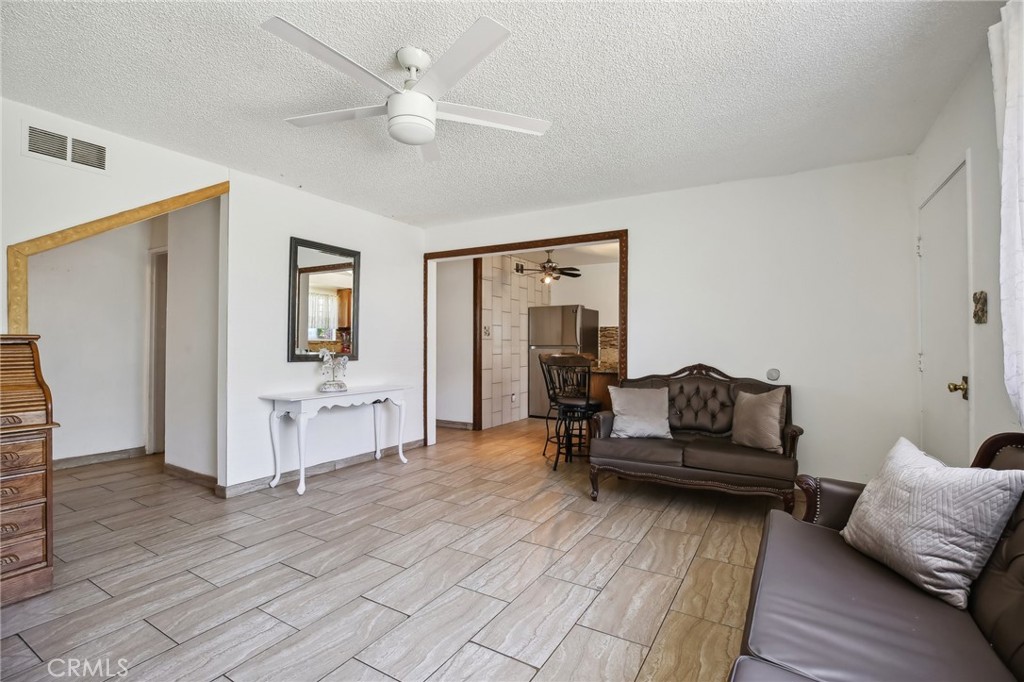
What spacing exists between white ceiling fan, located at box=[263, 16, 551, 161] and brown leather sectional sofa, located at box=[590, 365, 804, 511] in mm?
2413

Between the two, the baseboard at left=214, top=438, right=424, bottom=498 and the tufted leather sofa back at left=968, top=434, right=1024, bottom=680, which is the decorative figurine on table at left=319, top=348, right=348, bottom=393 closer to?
the baseboard at left=214, top=438, right=424, bottom=498

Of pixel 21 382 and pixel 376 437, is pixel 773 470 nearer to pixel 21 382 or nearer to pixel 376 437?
pixel 376 437

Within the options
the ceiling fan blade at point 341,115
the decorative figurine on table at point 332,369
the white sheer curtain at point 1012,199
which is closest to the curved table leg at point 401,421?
the decorative figurine on table at point 332,369

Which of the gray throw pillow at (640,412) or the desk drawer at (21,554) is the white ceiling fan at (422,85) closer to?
the gray throw pillow at (640,412)

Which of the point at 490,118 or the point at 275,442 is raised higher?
the point at 490,118

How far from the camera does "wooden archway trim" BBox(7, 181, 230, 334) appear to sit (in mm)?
2742

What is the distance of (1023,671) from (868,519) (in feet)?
2.17

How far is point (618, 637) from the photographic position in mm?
1984

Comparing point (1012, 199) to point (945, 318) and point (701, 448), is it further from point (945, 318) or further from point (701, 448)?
point (701, 448)

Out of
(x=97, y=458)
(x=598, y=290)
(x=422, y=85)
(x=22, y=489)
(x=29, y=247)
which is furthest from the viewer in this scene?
(x=598, y=290)

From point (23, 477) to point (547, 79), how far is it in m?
3.25

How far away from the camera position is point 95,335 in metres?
4.81

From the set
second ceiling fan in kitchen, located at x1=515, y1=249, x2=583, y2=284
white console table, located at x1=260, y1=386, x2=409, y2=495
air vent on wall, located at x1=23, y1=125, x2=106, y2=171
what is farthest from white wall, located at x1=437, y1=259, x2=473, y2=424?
air vent on wall, located at x1=23, y1=125, x2=106, y2=171

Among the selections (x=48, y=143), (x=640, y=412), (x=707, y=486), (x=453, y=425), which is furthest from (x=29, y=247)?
(x=453, y=425)
